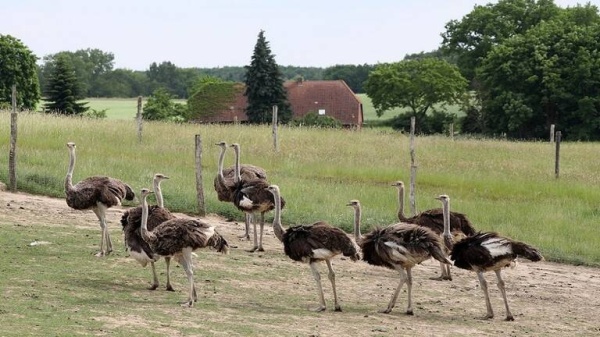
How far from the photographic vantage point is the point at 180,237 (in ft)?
39.2

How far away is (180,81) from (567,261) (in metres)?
110

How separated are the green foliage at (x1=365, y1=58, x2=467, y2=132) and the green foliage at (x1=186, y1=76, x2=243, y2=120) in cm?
932

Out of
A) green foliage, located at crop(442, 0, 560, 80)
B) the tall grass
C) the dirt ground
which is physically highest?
green foliage, located at crop(442, 0, 560, 80)

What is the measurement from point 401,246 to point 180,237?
253cm

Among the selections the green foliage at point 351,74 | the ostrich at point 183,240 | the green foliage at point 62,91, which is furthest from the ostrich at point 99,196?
the green foliage at point 351,74

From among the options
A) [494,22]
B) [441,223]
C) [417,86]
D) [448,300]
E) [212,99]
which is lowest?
[448,300]

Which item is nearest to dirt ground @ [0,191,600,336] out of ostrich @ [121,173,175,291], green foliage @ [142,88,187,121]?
ostrich @ [121,173,175,291]

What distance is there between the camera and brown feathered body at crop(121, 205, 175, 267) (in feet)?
41.1

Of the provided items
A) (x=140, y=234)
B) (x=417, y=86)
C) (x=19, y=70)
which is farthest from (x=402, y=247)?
(x=417, y=86)

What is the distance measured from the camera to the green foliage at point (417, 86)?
6744 cm

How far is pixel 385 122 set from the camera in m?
72.7

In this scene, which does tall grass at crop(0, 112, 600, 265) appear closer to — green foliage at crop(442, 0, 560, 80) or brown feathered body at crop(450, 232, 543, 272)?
brown feathered body at crop(450, 232, 543, 272)

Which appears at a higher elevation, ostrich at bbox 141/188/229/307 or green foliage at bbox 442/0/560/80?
green foliage at bbox 442/0/560/80

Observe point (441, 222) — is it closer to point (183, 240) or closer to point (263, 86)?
point (183, 240)
